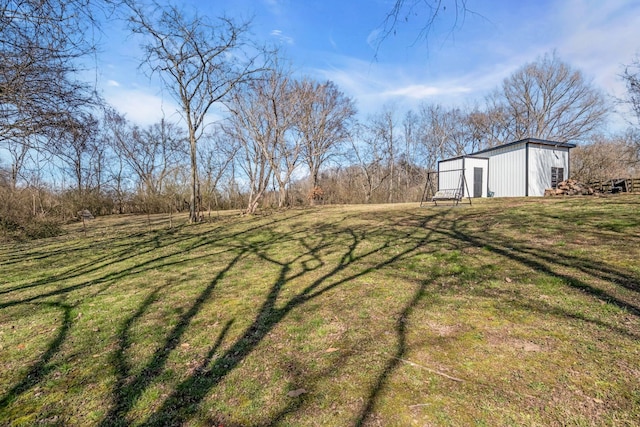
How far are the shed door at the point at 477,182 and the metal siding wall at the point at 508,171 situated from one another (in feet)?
2.16

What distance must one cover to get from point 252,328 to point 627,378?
270 centimetres

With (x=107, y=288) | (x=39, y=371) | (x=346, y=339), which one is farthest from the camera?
(x=107, y=288)

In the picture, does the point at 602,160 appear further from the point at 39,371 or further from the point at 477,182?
the point at 39,371

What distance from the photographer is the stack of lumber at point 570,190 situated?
13.5 metres

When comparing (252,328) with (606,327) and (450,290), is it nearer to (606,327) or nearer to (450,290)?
(450,290)

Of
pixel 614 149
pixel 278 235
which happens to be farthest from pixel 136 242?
pixel 614 149

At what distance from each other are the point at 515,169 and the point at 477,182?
176cm

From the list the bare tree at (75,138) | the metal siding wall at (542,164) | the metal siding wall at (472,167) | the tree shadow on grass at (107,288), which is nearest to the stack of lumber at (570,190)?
the metal siding wall at (542,164)

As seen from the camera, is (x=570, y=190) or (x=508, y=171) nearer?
(x=570, y=190)

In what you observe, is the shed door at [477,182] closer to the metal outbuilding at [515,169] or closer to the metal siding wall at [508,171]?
the metal outbuilding at [515,169]

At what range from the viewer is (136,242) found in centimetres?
857

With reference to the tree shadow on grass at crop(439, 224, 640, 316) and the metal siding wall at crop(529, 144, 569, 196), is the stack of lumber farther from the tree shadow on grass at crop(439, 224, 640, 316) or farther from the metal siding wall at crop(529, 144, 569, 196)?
the tree shadow on grass at crop(439, 224, 640, 316)

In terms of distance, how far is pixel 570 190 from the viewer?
44.9 feet

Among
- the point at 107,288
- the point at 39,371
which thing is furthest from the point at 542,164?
the point at 39,371
